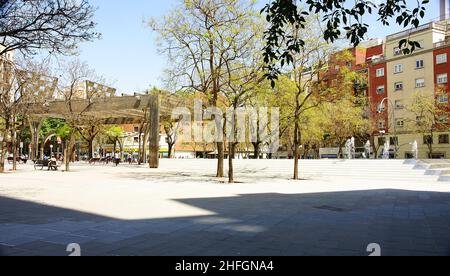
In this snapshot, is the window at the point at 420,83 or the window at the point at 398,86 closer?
the window at the point at 420,83

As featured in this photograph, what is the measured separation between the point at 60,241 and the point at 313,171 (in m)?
20.7

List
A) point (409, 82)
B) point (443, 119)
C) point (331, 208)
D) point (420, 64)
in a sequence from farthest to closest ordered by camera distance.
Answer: point (409, 82) → point (420, 64) → point (443, 119) → point (331, 208)

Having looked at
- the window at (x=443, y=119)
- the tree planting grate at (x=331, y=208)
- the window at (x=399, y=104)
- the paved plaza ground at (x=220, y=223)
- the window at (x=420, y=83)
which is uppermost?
the window at (x=420, y=83)

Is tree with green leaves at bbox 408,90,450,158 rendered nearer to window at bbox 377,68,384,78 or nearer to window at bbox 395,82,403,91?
window at bbox 395,82,403,91

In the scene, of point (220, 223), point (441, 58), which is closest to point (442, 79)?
point (441, 58)

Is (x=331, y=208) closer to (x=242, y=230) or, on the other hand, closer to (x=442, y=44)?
(x=242, y=230)

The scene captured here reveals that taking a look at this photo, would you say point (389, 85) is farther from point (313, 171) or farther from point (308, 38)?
point (308, 38)

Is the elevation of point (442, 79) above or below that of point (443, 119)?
above

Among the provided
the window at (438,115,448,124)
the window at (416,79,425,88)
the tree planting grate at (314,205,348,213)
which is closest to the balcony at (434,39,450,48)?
the window at (416,79,425,88)

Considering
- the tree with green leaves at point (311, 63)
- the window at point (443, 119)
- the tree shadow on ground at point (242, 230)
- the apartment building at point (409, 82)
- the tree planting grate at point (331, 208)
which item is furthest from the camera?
the apartment building at point (409, 82)


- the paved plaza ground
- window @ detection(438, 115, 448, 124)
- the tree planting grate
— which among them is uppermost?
window @ detection(438, 115, 448, 124)

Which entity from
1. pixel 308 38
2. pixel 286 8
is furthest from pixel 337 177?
pixel 286 8

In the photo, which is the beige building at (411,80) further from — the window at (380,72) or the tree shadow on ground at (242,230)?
the tree shadow on ground at (242,230)

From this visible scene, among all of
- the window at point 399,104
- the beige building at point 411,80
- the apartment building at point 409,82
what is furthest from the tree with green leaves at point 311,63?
the window at point 399,104
